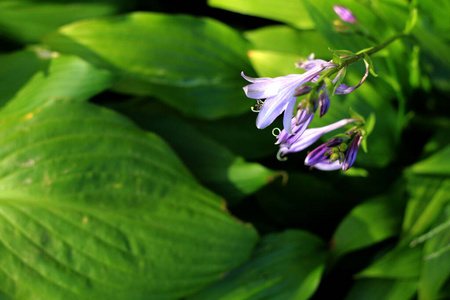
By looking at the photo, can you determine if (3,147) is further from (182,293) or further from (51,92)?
(182,293)

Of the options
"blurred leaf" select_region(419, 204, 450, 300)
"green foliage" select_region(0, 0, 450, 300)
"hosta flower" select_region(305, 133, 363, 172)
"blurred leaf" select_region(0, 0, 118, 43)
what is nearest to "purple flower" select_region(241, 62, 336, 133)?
"hosta flower" select_region(305, 133, 363, 172)

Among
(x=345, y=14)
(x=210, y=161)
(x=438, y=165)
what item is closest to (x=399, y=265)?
(x=438, y=165)

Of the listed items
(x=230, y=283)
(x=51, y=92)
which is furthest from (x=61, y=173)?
(x=230, y=283)

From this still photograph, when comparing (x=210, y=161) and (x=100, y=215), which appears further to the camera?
(x=210, y=161)

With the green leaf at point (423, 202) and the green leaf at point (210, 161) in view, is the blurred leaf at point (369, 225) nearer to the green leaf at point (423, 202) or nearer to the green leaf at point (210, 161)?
the green leaf at point (423, 202)

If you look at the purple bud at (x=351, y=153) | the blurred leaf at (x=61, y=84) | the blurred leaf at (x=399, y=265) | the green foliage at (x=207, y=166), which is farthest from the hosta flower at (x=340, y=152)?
the blurred leaf at (x=61, y=84)

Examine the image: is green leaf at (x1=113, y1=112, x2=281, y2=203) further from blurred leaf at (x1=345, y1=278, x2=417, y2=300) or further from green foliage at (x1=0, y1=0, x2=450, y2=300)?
blurred leaf at (x1=345, y1=278, x2=417, y2=300)

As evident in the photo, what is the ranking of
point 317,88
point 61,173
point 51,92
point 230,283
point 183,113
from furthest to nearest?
point 183,113 < point 51,92 < point 230,283 < point 61,173 < point 317,88

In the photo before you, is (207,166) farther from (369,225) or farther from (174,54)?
(369,225)
